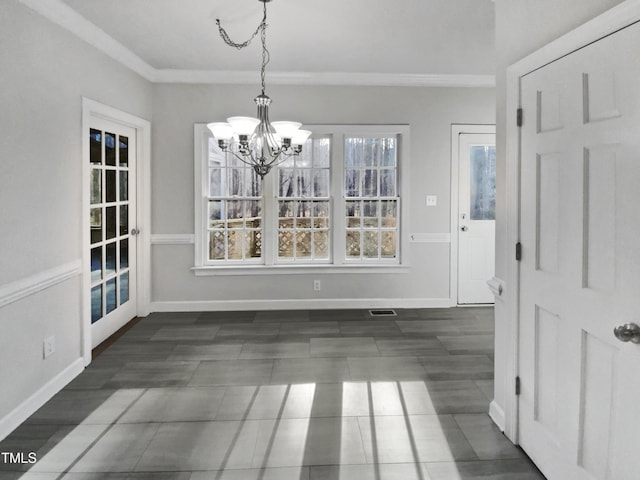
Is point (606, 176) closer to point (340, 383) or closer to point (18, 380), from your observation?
point (340, 383)

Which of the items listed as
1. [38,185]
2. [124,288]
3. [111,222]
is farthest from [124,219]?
[38,185]

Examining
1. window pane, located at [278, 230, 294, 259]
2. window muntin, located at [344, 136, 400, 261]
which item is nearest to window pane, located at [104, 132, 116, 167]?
window pane, located at [278, 230, 294, 259]

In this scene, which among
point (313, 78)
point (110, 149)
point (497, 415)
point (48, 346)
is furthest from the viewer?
point (313, 78)

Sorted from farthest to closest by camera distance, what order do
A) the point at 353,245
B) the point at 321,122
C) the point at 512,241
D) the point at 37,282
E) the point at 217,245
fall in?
the point at 353,245 → the point at 217,245 → the point at 321,122 → the point at 37,282 → the point at 512,241

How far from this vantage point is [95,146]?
369 cm

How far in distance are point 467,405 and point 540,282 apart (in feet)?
3.48

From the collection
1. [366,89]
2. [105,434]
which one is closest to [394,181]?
[366,89]

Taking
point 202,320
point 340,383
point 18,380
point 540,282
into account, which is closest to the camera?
point 540,282

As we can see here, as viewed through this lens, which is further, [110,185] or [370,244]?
[370,244]

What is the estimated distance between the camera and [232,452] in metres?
2.21

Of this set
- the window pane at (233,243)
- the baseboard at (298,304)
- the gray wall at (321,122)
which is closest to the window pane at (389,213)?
the gray wall at (321,122)

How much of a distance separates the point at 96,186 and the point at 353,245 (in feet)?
8.89

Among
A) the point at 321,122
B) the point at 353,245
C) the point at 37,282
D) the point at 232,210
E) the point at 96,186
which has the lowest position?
the point at 37,282

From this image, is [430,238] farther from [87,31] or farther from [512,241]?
[87,31]
